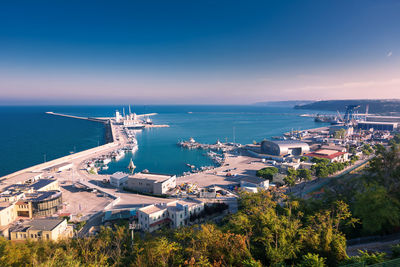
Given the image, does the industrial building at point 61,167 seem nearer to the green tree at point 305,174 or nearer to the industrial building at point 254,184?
the industrial building at point 254,184

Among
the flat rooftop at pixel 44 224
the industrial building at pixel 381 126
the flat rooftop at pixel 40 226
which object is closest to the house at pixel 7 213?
the flat rooftop at pixel 40 226

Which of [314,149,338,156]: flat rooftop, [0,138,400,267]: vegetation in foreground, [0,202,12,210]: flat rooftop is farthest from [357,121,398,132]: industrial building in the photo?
[0,202,12,210]: flat rooftop

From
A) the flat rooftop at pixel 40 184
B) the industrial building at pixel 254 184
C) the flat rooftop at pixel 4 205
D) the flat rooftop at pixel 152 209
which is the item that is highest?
the flat rooftop at pixel 40 184

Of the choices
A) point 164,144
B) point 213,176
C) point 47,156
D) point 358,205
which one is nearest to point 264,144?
point 213,176

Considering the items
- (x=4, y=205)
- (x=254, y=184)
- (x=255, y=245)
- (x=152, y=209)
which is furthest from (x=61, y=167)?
(x=255, y=245)

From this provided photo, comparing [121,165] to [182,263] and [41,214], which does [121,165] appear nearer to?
[41,214]
